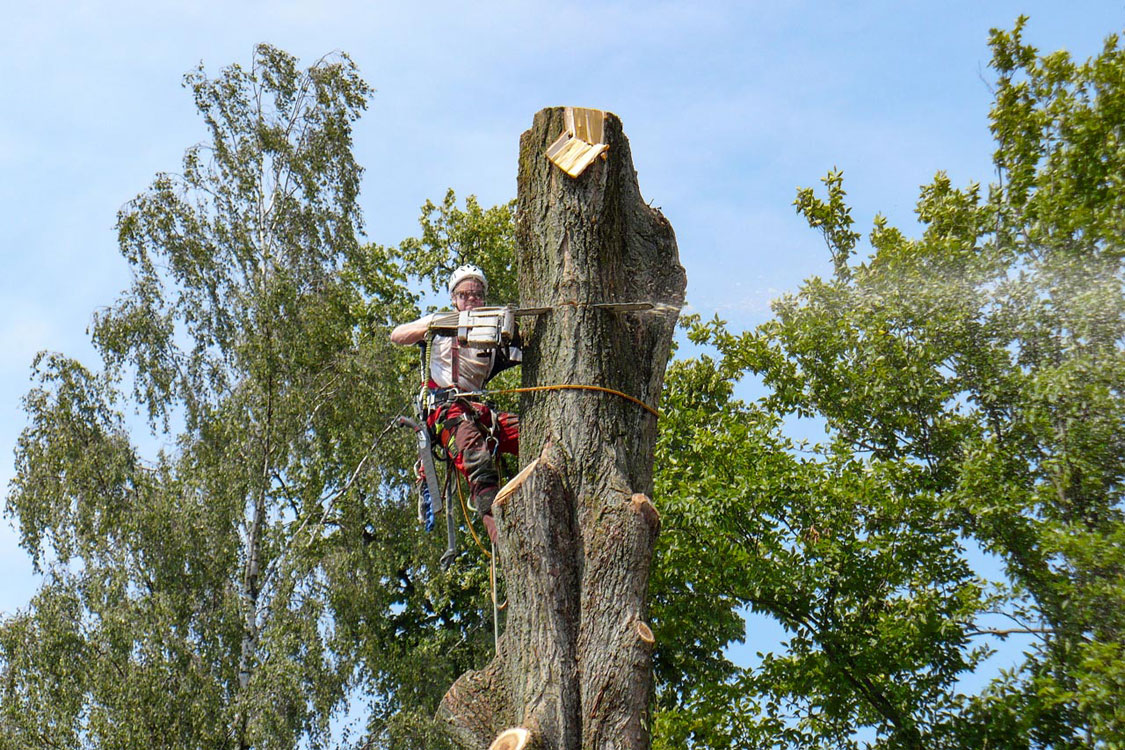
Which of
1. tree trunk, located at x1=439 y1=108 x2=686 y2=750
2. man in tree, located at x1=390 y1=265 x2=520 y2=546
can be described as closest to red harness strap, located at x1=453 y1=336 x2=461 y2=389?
man in tree, located at x1=390 y1=265 x2=520 y2=546

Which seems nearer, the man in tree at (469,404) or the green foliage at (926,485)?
the man in tree at (469,404)

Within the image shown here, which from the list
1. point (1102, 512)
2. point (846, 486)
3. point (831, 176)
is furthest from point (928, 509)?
point (831, 176)

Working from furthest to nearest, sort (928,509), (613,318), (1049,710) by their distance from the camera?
(928,509), (1049,710), (613,318)

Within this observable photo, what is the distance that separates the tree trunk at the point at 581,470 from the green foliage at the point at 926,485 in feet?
16.0

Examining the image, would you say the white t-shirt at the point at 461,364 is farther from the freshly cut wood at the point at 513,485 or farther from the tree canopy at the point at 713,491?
the tree canopy at the point at 713,491

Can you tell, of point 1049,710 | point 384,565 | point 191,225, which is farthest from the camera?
point 191,225

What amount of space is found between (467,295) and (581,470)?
136 centimetres

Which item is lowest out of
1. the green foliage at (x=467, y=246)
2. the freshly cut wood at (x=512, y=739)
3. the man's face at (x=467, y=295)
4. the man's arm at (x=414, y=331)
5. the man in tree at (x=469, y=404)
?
the freshly cut wood at (x=512, y=739)

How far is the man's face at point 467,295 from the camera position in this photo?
19.6 ft

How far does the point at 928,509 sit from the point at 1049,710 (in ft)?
6.13

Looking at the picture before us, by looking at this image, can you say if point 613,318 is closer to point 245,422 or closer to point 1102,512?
point 1102,512

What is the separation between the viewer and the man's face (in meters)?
5.98

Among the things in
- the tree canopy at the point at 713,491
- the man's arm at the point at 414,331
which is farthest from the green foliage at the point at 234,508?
the man's arm at the point at 414,331

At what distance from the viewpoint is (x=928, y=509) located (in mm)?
10195
